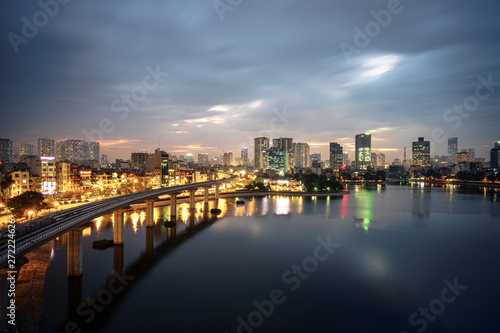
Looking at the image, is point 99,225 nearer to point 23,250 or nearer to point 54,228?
point 54,228

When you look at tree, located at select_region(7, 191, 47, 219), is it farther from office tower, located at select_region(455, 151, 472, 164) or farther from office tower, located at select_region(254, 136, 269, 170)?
office tower, located at select_region(455, 151, 472, 164)

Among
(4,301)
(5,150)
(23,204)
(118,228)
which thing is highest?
(5,150)

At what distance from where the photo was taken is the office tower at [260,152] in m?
167

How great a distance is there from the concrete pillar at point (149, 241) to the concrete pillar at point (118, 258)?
1.67 meters

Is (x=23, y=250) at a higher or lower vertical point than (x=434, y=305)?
higher

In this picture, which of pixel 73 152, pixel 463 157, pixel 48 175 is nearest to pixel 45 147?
pixel 73 152

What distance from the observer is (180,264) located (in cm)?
1675

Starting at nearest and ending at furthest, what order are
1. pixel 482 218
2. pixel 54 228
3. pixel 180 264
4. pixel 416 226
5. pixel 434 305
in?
pixel 54 228, pixel 434 305, pixel 180 264, pixel 416 226, pixel 482 218

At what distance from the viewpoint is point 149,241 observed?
2100 centimetres

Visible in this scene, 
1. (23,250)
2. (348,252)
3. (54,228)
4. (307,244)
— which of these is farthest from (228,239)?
(23,250)

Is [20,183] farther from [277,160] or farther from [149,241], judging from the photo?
[277,160]

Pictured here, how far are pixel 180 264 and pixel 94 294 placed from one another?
16.9 feet

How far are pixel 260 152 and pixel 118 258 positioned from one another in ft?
523

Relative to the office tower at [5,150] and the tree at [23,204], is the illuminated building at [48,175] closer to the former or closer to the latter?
the tree at [23,204]
